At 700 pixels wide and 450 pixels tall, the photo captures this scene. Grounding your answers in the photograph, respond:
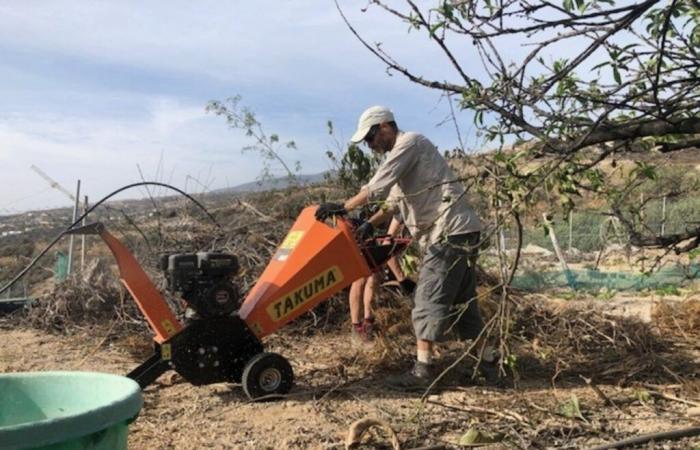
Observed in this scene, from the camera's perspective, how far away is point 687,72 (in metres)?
2.52

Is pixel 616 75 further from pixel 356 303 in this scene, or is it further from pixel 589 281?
pixel 589 281

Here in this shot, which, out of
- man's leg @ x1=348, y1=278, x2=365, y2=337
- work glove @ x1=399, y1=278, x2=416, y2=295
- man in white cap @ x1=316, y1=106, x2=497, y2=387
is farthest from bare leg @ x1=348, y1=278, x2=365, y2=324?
man in white cap @ x1=316, y1=106, x2=497, y2=387

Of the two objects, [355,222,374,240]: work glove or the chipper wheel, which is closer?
the chipper wheel

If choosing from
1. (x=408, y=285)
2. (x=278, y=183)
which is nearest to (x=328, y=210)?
(x=408, y=285)

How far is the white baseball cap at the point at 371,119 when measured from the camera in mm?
4758

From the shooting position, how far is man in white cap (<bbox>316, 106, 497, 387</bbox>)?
15.1 feet

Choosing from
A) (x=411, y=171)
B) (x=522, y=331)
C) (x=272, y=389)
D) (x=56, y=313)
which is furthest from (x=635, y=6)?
(x=56, y=313)

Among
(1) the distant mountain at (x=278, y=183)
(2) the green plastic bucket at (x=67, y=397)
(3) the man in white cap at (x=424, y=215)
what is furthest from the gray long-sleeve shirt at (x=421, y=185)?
(1) the distant mountain at (x=278, y=183)

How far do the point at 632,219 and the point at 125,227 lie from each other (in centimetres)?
565

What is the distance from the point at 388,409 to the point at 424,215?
1.27 meters

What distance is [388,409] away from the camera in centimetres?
423

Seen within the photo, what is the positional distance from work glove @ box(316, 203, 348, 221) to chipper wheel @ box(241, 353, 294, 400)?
90 cm

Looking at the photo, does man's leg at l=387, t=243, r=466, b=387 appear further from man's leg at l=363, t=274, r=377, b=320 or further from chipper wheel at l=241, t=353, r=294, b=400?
man's leg at l=363, t=274, r=377, b=320

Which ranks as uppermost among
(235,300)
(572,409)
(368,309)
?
(235,300)
